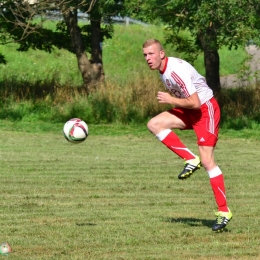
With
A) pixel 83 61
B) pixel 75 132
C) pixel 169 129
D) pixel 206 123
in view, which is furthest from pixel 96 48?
pixel 206 123

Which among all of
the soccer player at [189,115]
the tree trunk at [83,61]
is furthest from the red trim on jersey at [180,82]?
the tree trunk at [83,61]

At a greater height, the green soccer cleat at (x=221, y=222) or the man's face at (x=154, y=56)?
the man's face at (x=154, y=56)

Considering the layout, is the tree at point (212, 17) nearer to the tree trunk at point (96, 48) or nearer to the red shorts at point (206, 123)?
the tree trunk at point (96, 48)

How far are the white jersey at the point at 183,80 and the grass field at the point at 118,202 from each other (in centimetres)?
157

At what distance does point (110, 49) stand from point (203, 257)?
38373 mm

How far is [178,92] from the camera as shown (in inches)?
370

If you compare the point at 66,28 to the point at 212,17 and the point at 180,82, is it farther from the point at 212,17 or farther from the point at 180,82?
the point at 180,82

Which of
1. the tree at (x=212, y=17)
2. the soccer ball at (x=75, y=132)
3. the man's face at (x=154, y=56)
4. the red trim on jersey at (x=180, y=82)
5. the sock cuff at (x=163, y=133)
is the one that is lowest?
the tree at (x=212, y=17)

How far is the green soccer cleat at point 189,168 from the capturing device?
371 inches

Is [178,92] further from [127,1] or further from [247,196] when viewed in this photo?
[127,1]

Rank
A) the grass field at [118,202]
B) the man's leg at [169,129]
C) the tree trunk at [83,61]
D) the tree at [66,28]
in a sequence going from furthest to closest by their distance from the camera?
the tree trunk at [83,61] → the tree at [66,28] → the man's leg at [169,129] → the grass field at [118,202]

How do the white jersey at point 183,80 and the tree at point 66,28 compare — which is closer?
the white jersey at point 183,80

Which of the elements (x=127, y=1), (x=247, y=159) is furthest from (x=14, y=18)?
(x=247, y=159)

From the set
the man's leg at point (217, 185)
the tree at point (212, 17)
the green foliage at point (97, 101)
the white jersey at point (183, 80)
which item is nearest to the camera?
the white jersey at point (183, 80)
